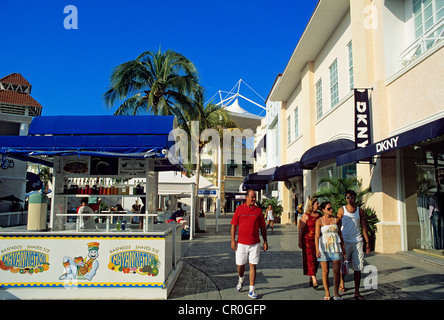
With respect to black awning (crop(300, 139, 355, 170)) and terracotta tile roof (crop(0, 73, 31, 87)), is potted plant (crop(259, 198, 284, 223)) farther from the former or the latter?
terracotta tile roof (crop(0, 73, 31, 87))

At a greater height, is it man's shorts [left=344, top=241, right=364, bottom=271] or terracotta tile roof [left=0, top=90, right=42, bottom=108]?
terracotta tile roof [left=0, top=90, right=42, bottom=108]

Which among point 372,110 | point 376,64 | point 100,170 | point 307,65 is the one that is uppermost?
point 307,65

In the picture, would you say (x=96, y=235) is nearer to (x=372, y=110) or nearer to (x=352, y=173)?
(x=372, y=110)

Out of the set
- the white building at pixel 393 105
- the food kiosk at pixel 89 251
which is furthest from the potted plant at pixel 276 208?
the food kiosk at pixel 89 251

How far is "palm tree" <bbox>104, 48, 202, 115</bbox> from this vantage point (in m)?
14.4

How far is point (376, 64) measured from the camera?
36.3ft

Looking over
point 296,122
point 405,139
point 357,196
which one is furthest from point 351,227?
point 296,122

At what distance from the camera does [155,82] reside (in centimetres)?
1408

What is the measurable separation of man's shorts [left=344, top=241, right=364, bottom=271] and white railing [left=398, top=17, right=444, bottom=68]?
5581mm

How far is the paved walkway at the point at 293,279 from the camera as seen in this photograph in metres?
5.85

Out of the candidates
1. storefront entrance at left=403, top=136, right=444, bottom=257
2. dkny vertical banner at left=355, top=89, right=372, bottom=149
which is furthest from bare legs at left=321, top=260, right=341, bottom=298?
dkny vertical banner at left=355, top=89, right=372, bottom=149
